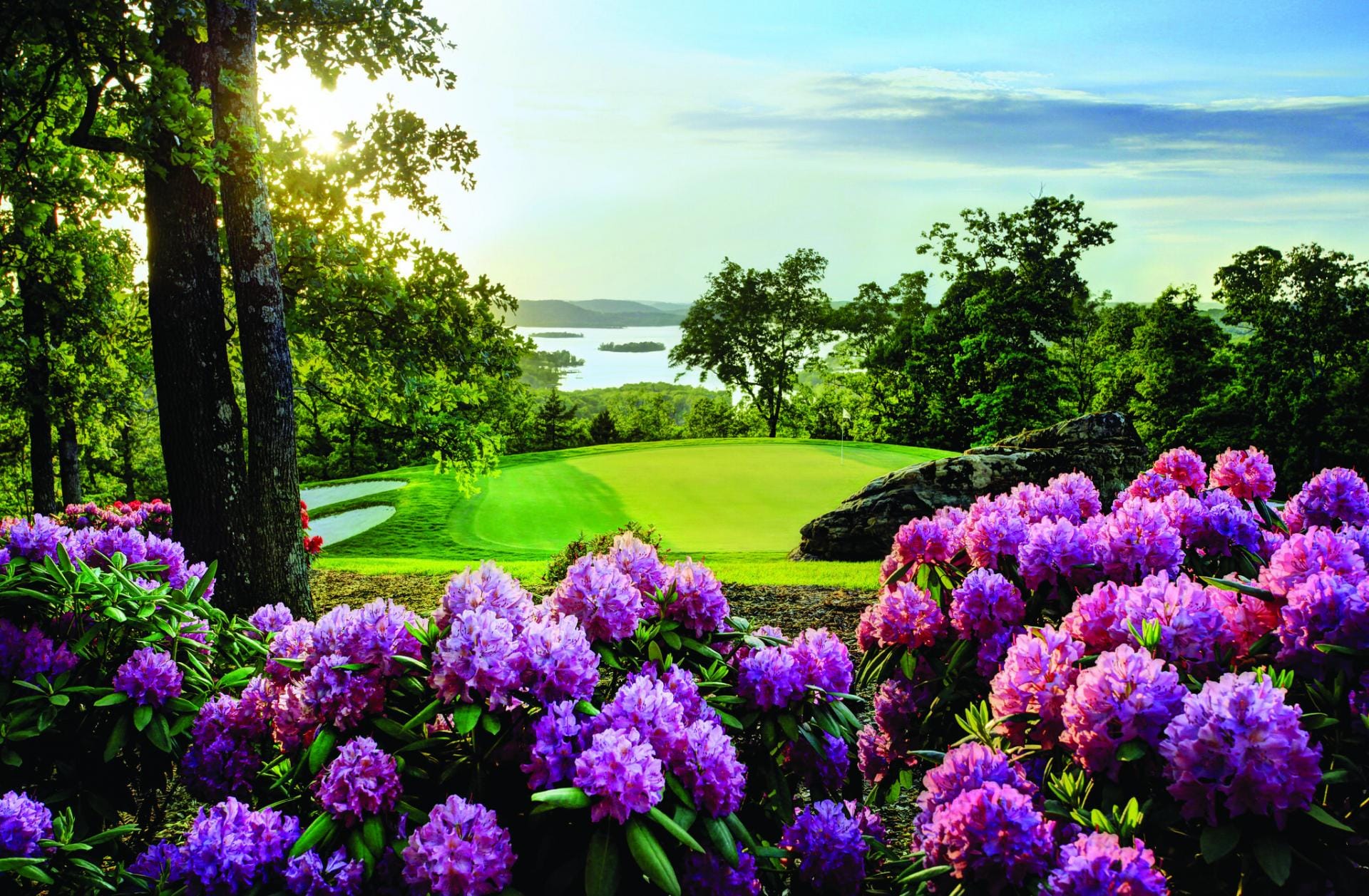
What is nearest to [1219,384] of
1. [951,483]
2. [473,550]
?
[951,483]

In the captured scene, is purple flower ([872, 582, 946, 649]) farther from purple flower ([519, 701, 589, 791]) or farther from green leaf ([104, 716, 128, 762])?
green leaf ([104, 716, 128, 762])

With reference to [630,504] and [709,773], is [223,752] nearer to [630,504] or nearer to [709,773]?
[709,773]

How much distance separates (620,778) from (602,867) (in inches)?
→ 6.6

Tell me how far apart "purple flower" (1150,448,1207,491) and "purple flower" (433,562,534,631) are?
315cm

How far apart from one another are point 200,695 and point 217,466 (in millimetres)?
3996

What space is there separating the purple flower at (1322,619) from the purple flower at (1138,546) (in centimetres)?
61

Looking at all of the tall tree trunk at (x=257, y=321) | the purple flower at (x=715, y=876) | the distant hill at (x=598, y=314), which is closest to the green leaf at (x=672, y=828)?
the purple flower at (x=715, y=876)

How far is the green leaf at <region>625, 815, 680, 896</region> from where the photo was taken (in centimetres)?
153

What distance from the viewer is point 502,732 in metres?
1.89

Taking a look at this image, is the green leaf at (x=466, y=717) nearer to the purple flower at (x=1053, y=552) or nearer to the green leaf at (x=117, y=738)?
the green leaf at (x=117, y=738)

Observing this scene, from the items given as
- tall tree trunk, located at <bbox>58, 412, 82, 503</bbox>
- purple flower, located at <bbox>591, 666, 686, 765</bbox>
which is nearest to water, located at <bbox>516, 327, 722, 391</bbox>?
tall tree trunk, located at <bbox>58, 412, 82, 503</bbox>

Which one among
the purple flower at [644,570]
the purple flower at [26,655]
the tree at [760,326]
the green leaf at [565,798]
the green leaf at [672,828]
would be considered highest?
the tree at [760,326]

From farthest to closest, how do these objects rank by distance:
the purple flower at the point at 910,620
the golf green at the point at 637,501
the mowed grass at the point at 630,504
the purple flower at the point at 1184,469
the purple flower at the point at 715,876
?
the golf green at the point at 637,501 < the mowed grass at the point at 630,504 < the purple flower at the point at 1184,469 < the purple flower at the point at 910,620 < the purple flower at the point at 715,876

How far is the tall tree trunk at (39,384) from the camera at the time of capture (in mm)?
12469
